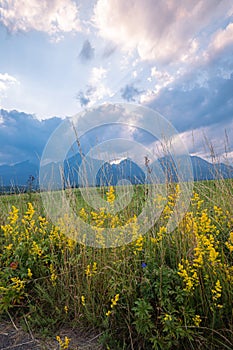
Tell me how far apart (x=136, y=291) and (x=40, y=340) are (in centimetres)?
102

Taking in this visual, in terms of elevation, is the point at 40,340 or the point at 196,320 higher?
the point at 196,320

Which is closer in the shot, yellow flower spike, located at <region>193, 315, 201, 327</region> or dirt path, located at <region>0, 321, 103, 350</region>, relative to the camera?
yellow flower spike, located at <region>193, 315, 201, 327</region>

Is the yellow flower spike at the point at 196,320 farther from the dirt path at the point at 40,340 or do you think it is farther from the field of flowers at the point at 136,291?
the dirt path at the point at 40,340

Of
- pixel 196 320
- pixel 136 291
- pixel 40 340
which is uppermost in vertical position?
pixel 136 291

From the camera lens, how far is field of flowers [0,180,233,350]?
226cm

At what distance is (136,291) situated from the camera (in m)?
2.61

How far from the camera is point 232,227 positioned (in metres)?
3.29

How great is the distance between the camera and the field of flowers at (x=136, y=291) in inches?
88.9

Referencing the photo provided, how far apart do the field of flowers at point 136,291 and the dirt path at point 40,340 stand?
0.08 meters

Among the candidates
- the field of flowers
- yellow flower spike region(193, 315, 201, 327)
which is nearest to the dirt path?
the field of flowers

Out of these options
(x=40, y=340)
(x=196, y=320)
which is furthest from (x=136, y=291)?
(x=40, y=340)

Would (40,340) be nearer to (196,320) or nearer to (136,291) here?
(136,291)

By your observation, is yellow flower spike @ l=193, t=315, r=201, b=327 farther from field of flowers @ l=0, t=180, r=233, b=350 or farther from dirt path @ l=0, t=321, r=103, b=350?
dirt path @ l=0, t=321, r=103, b=350

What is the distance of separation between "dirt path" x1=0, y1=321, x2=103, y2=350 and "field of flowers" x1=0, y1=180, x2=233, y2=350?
0.27ft
